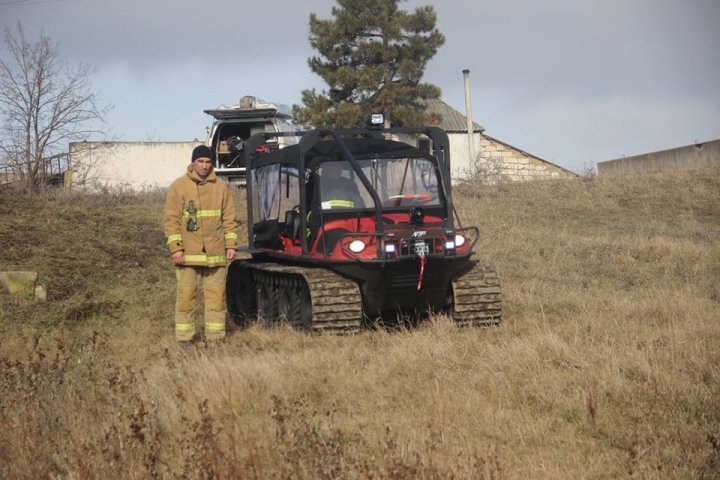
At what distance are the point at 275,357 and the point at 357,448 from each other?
2663 millimetres

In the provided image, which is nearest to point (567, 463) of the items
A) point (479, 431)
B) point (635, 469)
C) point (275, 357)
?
point (635, 469)

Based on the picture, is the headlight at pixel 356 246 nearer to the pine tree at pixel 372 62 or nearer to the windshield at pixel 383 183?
the windshield at pixel 383 183

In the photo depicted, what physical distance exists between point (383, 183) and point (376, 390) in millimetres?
3795

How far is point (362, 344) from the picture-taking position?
900cm

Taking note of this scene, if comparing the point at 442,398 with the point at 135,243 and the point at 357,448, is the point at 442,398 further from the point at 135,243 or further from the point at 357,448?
the point at 135,243

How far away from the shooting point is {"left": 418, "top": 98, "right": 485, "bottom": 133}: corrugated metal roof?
48156 millimetres

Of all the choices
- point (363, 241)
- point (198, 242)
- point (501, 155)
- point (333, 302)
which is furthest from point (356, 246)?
point (501, 155)

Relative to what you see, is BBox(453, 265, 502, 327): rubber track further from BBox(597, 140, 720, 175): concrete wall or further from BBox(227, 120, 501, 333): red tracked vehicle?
BBox(597, 140, 720, 175): concrete wall

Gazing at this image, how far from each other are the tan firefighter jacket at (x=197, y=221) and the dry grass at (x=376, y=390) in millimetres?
961

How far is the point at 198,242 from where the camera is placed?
9328mm

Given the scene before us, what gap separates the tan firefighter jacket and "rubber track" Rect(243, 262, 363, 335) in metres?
0.88

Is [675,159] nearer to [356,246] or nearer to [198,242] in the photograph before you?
[356,246]

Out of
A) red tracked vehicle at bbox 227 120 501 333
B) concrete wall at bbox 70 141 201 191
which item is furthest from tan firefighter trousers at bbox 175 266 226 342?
concrete wall at bbox 70 141 201 191

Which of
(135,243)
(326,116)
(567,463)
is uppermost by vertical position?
(326,116)
